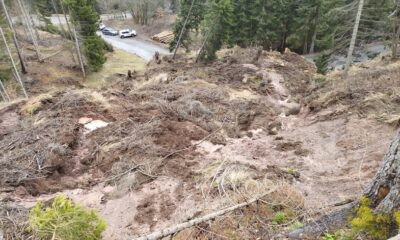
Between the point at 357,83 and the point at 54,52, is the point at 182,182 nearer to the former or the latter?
the point at 357,83

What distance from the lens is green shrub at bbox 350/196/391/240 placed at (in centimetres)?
321

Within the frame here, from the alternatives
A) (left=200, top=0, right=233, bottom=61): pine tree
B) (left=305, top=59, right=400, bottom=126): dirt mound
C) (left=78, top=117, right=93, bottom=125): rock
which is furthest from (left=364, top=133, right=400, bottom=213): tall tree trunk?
(left=200, top=0, right=233, bottom=61): pine tree

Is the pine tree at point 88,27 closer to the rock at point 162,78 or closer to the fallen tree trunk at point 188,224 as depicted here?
the rock at point 162,78

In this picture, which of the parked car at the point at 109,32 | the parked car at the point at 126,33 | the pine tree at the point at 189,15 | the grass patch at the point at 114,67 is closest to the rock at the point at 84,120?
the grass patch at the point at 114,67

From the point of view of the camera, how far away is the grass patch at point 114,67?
1043 inches

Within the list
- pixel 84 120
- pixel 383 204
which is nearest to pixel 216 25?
pixel 84 120

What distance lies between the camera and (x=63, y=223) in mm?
4426

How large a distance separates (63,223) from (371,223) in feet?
13.0

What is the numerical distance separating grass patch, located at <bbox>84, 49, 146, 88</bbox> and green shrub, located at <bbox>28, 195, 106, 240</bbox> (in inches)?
834

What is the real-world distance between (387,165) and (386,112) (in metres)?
6.34

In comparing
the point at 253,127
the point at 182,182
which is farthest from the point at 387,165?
the point at 253,127

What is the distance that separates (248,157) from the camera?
8242mm

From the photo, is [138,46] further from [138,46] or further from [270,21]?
[270,21]

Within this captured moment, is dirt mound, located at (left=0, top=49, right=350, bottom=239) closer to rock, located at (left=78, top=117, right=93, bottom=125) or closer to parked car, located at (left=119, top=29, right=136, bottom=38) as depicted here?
rock, located at (left=78, top=117, right=93, bottom=125)
